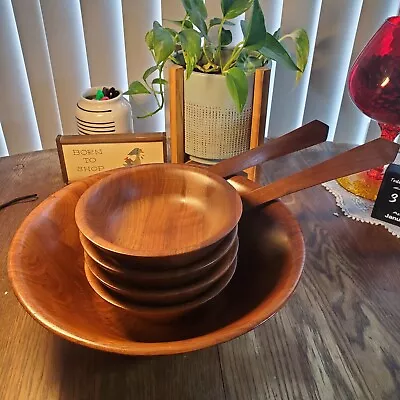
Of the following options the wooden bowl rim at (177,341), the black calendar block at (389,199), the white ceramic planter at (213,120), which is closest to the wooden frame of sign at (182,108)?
the white ceramic planter at (213,120)

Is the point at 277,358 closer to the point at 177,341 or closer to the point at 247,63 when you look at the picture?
the point at 177,341

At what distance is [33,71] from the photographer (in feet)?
4.05

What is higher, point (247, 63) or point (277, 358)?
point (247, 63)

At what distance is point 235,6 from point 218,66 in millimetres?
112

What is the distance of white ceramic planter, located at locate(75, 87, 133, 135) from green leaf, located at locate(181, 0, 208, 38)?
0.81 ft

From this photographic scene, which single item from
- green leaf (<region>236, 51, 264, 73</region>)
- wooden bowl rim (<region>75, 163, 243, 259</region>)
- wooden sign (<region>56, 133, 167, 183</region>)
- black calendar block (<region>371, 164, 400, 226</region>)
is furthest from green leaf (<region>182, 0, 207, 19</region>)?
black calendar block (<region>371, 164, 400, 226</region>)

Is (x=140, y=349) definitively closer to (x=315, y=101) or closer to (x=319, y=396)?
(x=319, y=396)

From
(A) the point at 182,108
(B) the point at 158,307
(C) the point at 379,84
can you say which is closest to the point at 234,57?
(A) the point at 182,108

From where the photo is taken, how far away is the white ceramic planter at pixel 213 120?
2.74ft

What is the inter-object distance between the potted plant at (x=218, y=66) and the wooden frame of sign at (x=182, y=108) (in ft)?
0.04

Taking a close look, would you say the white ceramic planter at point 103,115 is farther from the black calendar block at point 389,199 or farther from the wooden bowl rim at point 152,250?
the black calendar block at point 389,199

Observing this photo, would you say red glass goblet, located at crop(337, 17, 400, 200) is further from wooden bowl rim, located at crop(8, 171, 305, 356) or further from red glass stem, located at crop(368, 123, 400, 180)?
wooden bowl rim, located at crop(8, 171, 305, 356)

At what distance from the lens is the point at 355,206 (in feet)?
2.78

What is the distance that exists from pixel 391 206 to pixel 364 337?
0.94 feet
